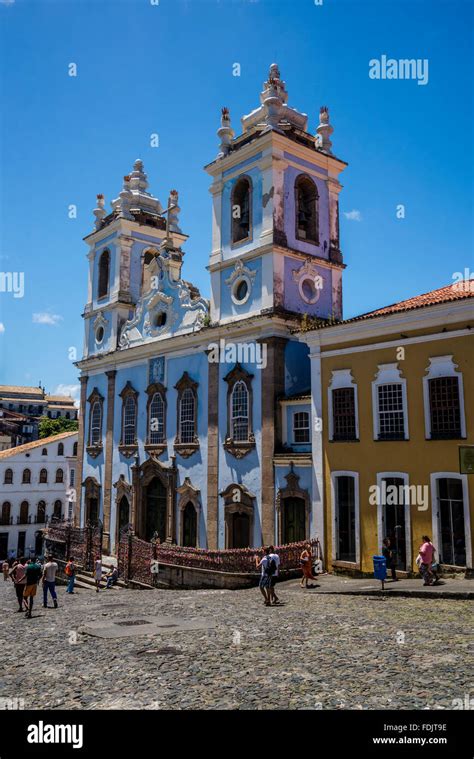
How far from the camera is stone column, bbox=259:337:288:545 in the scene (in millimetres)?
21105

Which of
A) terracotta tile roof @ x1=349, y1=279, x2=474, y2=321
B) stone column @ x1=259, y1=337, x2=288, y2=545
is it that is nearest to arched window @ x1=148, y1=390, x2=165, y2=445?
stone column @ x1=259, y1=337, x2=288, y2=545

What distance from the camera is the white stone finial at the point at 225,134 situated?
25688mm

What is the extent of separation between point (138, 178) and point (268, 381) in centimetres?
1853

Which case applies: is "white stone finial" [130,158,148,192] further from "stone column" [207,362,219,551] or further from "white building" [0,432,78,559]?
"white building" [0,432,78,559]

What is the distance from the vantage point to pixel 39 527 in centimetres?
5128

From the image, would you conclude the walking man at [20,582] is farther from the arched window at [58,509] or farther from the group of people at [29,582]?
the arched window at [58,509]

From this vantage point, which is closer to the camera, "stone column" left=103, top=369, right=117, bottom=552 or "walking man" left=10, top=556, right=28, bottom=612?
"walking man" left=10, top=556, right=28, bottom=612

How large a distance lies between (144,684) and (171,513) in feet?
58.7

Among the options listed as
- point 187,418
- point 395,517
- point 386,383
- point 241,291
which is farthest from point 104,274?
point 395,517

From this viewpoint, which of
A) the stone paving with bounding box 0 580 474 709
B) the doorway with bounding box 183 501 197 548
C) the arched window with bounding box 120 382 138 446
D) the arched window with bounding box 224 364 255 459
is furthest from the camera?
the arched window with bounding box 120 382 138 446

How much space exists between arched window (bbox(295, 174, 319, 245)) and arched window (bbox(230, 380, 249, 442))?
6.74 meters
